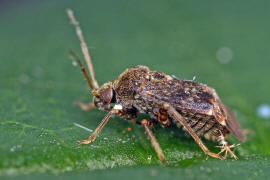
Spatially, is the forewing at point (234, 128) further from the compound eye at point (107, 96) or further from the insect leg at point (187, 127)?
the compound eye at point (107, 96)

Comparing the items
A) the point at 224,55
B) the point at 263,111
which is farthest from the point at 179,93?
the point at 224,55

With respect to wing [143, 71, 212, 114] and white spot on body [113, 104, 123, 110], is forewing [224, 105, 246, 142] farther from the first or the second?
white spot on body [113, 104, 123, 110]

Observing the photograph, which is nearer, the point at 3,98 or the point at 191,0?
the point at 3,98

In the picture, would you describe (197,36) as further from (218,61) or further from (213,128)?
(213,128)

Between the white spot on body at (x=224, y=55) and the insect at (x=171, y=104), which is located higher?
the white spot on body at (x=224, y=55)

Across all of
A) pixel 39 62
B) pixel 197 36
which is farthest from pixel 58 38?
pixel 197 36

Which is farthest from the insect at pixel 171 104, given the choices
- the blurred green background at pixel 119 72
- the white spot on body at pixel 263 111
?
the white spot on body at pixel 263 111
